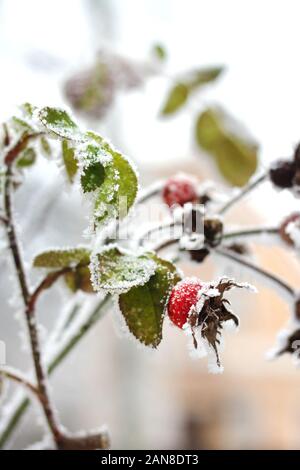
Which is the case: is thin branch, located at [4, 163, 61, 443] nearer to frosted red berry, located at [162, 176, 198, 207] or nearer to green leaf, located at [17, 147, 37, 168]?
green leaf, located at [17, 147, 37, 168]

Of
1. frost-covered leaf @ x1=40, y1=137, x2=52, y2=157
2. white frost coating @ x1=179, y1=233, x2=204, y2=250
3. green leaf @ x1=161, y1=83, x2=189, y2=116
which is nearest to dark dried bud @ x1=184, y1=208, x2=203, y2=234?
white frost coating @ x1=179, y1=233, x2=204, y2=250

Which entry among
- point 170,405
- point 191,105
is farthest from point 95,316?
point 170,405

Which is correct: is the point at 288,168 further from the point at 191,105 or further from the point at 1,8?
the point at 1,8

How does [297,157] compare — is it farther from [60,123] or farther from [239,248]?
[60,123]

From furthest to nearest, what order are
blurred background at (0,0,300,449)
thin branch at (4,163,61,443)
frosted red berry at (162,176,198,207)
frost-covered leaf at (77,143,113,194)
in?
blurred background at (0,0,300,449) < frosted red berry at (162,176,198,207) < thin branch at (4,163,61,443) < frost-covered leaf at (77,143,113,194)

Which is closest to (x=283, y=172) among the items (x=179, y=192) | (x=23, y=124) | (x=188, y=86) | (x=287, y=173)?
(x=287, y=173)
